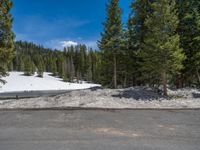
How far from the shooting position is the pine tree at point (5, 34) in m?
18.7

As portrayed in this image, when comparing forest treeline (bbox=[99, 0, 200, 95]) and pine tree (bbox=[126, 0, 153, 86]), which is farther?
pine tree (bbox=[126, 0, 153, 86])

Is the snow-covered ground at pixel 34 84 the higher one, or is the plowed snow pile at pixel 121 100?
the snow-covered ground at pixel 34 84

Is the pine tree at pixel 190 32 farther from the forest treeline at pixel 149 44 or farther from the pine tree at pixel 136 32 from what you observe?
the pine tree at pixel 136 32

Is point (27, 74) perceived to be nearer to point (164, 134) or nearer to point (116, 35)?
point (116, 35)

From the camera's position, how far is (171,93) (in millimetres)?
18453

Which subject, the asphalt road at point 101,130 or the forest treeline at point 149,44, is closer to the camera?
the asphalt road at point 101,130

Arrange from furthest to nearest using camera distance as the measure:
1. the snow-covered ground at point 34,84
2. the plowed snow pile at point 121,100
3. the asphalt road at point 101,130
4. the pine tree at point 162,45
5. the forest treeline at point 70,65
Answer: the forest treeline at point 70,65 < the snow-covered ground at point 34,84 < the pine tree at point 162,45 < the plowed snow pile at point 121,100 < the asphalt road at point 101,130

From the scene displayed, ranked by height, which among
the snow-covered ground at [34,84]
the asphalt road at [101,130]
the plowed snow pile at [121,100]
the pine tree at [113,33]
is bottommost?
the asphalt road at [101,130]

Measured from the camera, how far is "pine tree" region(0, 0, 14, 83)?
18.7m

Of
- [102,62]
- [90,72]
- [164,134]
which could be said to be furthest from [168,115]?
[90,72]

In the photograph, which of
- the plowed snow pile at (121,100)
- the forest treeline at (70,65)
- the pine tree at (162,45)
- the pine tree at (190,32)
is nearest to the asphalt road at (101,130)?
Result: the plowed snow pile at (121,100)

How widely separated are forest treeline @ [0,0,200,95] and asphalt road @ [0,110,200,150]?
6.76 meters

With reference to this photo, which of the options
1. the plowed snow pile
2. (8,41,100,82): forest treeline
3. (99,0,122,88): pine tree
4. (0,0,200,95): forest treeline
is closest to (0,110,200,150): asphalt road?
the plowed snow pile

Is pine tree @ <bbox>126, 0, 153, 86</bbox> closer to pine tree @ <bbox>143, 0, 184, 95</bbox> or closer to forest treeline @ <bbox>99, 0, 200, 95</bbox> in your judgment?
forest treeline @ <bbox>99, 0, 200, 95</bbox>
